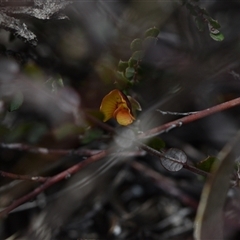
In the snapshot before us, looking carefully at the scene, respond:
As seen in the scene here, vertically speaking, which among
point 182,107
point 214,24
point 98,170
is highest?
point 214,24

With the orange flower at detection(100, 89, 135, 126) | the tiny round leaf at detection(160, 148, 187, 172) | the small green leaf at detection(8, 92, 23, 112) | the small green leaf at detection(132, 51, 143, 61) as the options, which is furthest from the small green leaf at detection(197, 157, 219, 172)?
the small green leaf at detection(8, 92, 23, 112)

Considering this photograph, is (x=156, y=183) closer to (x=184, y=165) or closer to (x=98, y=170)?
(x=98, y=170)

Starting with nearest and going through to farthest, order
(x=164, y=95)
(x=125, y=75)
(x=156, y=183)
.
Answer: (x=125, y=75) < (x=164, y=95) < (x=156, y=183)

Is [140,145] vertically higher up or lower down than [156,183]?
higher up

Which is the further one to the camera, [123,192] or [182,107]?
[123,192]

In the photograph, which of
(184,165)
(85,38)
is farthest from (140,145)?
(85,38)

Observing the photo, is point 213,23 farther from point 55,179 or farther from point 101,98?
point 55,179

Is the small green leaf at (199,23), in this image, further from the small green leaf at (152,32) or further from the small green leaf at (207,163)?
the small green leaf at (207,163)
